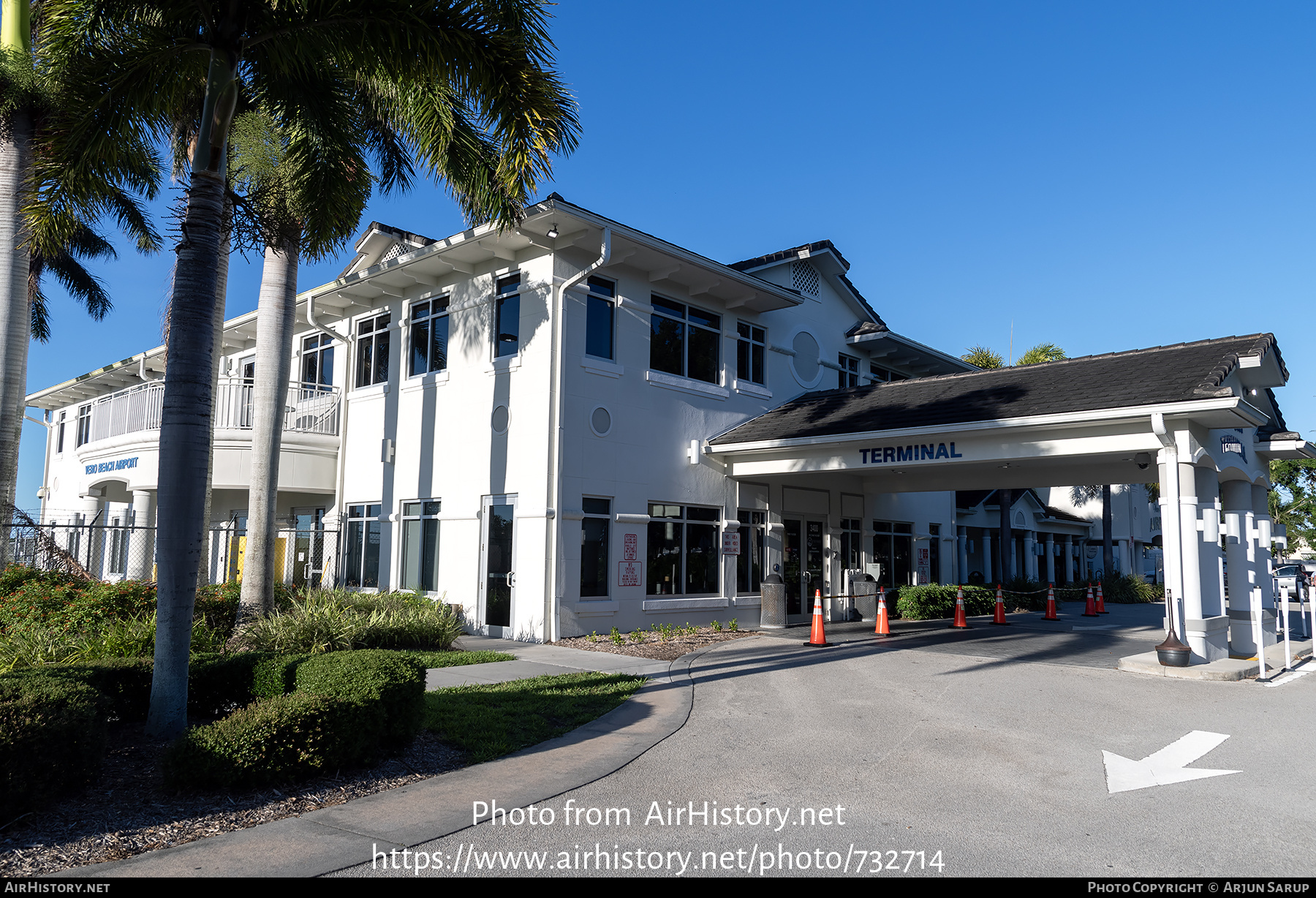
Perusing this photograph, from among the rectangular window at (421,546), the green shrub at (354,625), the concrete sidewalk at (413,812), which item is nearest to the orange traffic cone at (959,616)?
the green shrub at (354,625)

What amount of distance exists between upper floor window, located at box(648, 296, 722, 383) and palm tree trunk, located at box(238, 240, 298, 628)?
6678mm

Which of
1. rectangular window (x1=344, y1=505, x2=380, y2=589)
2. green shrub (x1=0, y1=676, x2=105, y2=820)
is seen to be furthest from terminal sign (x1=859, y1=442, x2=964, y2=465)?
green shrub (x1=0, y1=676, x2=105, y2=820)

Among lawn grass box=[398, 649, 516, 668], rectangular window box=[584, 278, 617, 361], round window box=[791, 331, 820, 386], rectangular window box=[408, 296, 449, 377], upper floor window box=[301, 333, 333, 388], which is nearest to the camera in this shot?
lawn grass box=[398, 649, 516, 668]

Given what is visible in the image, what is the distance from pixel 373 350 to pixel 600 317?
6.48m

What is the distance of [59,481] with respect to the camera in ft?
102

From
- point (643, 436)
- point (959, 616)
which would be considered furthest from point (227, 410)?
point (959, 616)

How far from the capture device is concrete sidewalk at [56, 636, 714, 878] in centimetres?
473

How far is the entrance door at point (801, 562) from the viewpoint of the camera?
20297 mm

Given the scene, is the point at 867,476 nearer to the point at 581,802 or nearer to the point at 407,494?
the point at 407,494

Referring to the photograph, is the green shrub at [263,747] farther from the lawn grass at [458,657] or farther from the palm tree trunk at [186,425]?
the lawn grass at [458,657]

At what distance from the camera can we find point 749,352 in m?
20.1

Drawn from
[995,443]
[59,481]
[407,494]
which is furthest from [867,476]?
[59,481]

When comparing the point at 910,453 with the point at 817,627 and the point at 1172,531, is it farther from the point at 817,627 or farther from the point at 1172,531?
the point at 1172,531

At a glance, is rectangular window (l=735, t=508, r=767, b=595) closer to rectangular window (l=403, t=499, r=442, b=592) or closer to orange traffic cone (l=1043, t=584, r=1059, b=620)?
rectangular window (l=403, t=499, r=442, b=592)
